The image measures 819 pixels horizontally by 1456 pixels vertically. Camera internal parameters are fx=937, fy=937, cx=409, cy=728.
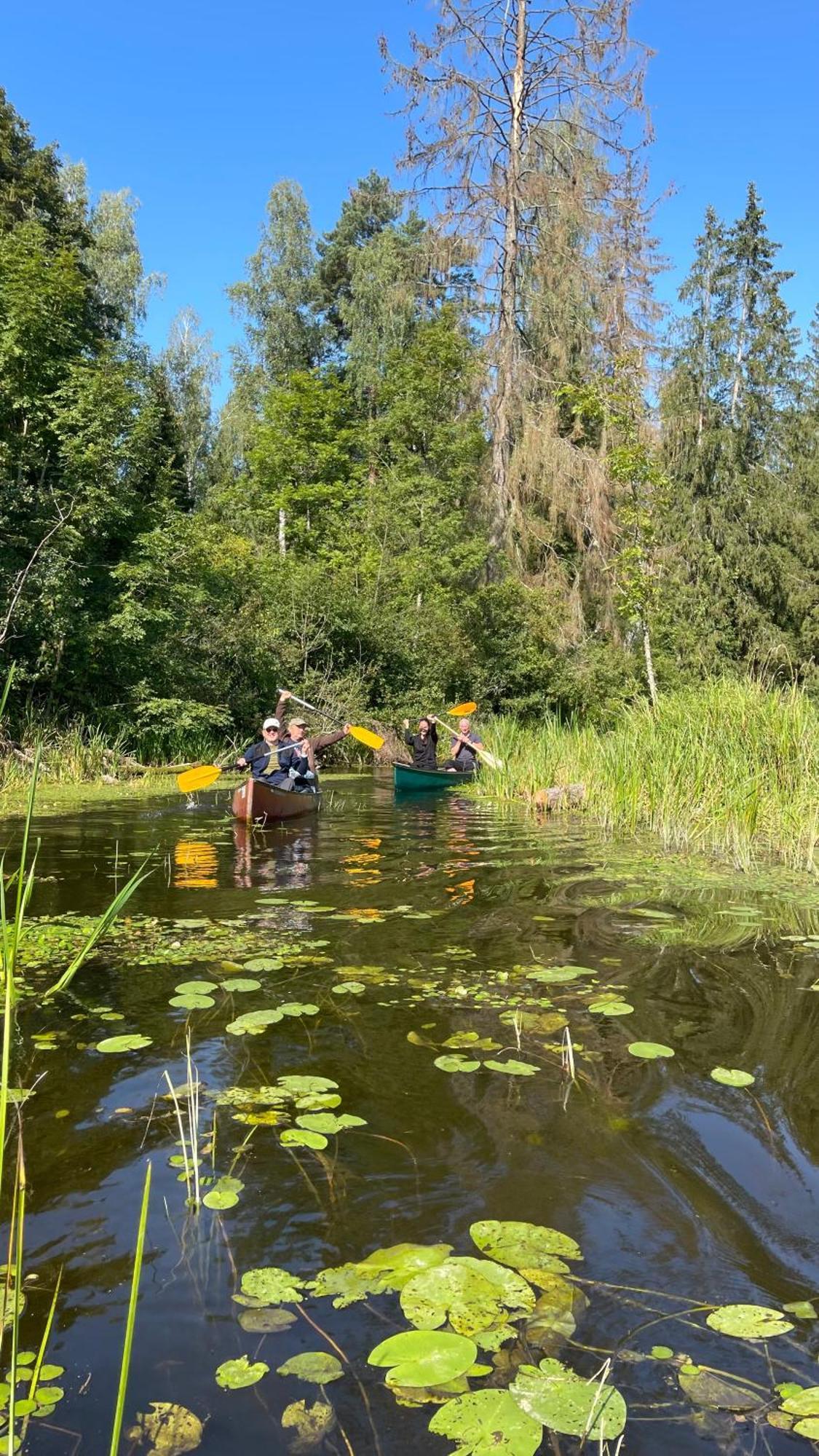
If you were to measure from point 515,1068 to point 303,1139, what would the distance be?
86 centimetres

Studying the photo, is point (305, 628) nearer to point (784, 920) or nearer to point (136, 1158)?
point (784, 920)

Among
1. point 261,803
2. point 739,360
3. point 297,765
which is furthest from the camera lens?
point 739,360

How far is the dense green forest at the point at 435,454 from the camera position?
1556cm

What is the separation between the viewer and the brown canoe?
9773 mm

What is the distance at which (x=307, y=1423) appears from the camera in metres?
1.69

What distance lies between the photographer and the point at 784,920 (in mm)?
5535

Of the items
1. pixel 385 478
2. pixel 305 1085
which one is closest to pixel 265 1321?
pixel 305 1085

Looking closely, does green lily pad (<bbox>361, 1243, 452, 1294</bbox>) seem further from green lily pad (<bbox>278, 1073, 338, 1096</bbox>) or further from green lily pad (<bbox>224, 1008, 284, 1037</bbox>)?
green lily pad (<bbox>224, 1008, 284, 1037</bbox>)

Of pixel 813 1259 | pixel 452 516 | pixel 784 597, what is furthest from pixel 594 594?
pixel 813 1259

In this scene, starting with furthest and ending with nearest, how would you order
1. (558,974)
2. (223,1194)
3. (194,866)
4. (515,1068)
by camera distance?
(194,866)
(558,974)
(515,1068)
(223,1194)

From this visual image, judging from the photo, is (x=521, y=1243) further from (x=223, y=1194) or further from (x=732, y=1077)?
(x=732, y=1077)

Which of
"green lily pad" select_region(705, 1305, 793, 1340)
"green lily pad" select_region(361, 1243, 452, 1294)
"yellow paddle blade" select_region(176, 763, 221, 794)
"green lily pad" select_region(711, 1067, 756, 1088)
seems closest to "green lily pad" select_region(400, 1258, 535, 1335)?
"green lily pad" select_region(361, 1243, 452, 1294)

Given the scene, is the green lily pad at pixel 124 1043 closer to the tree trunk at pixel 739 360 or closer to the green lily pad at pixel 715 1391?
the green lily pad at pixel 715 1391

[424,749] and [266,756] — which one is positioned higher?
[266,756]
